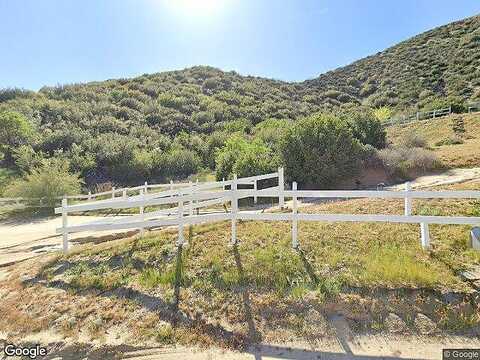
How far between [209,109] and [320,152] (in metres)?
27.4

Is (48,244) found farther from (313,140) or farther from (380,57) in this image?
(380,57)

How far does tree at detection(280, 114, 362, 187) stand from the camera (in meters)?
17.4

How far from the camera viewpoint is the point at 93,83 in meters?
49.6

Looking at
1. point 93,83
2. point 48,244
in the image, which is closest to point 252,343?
point 48,244

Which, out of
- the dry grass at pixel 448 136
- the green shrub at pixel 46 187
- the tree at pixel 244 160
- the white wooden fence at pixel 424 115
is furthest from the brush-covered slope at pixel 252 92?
the tree at pixel 244 160

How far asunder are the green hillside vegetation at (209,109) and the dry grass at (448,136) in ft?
10.3

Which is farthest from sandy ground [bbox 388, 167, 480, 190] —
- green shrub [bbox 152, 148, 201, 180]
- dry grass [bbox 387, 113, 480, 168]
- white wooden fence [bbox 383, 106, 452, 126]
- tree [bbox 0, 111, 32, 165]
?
tree [bbox 0, 111, 32, 165]

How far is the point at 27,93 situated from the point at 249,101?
26.4 m

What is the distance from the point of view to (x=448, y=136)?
83.8 ft

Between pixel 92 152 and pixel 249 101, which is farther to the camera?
pixel 249 101

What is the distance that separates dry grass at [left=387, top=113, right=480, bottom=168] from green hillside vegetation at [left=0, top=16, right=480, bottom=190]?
3127 millimetres

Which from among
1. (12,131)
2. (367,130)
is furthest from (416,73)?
(12,131)

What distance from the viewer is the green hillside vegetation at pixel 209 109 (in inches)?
940

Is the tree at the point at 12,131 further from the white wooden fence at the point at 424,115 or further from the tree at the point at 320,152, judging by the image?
the white wooden fence at the point at 424,115
